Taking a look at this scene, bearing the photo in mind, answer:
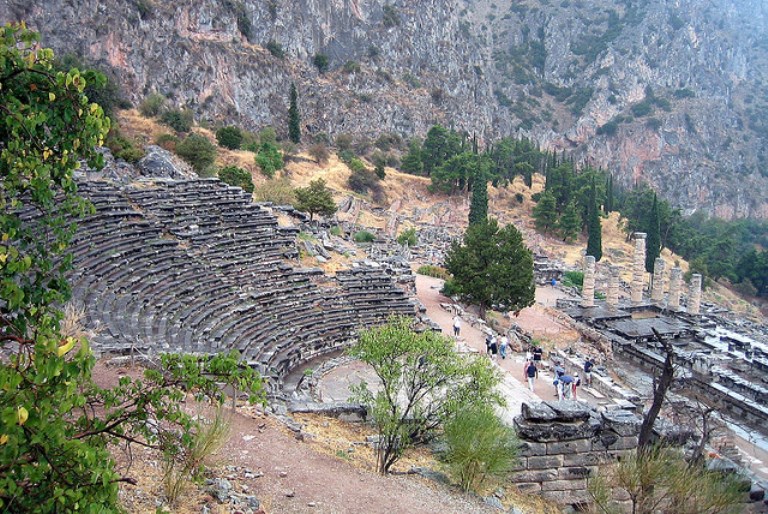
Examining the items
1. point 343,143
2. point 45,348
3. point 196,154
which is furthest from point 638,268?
point 343,143

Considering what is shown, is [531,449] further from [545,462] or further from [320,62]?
[320,62]

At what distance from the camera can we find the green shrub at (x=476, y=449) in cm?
1101

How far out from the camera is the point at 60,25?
6094 cm

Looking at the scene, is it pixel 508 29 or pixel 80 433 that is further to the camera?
pixel 508 29

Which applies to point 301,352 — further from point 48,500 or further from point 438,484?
point 48,500

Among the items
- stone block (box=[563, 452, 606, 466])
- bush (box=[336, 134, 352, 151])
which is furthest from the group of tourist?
bush (box=[336, 134, 352, 151])

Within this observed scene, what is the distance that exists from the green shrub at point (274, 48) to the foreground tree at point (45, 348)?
270 ft

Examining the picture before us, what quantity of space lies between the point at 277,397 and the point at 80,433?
10.6m

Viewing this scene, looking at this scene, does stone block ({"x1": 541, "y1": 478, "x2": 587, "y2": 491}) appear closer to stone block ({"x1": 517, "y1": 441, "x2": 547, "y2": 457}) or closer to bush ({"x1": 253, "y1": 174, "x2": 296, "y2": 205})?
stone block ({"x1": 517, "y1": 441, "x2": 547, "y2": 457})

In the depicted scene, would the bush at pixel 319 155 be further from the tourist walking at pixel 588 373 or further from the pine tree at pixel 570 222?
the tourist walking at pixel 588 373

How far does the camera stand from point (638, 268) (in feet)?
130

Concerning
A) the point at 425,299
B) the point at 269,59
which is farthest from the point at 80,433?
the point at 269,59

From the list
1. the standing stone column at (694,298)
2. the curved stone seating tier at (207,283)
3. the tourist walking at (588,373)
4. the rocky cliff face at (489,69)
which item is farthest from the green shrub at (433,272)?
the rocky cliff face at (489,69)

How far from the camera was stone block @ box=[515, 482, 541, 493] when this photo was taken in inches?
504
